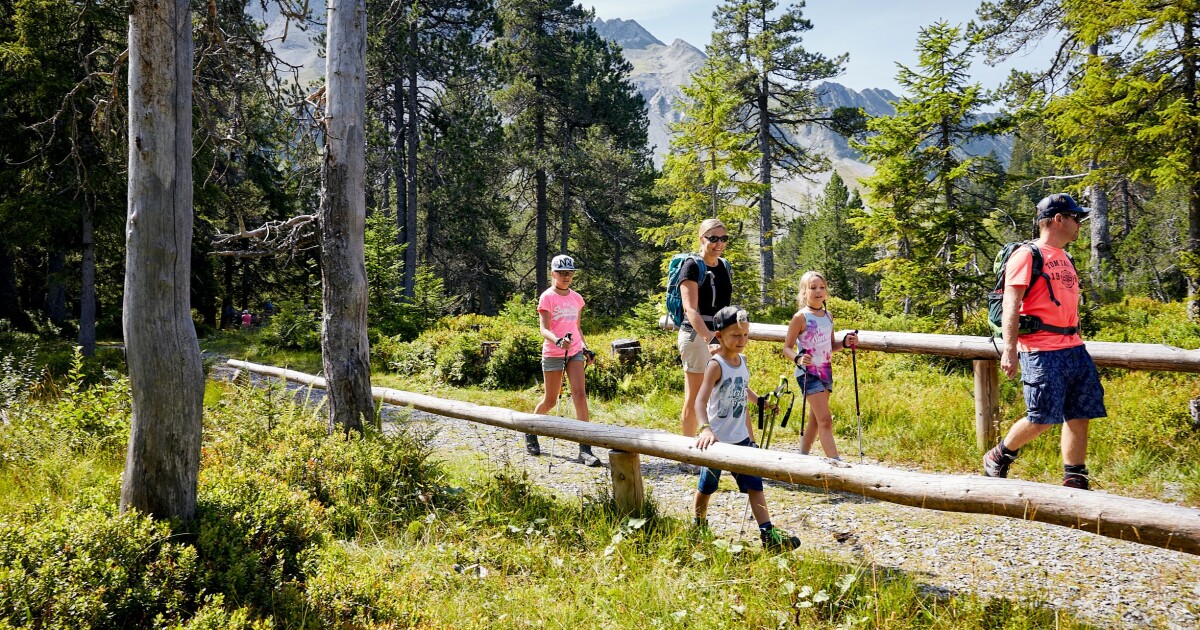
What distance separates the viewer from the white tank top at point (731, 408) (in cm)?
406

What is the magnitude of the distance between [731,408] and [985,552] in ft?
6.06

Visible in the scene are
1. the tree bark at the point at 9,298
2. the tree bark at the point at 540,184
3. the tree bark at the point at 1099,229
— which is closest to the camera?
the tree bark at the point at 1099,229

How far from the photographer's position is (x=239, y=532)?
353cm

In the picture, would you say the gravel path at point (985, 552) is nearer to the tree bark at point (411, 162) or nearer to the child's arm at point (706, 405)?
the child's arm at point (706, 405)

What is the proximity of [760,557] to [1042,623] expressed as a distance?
4.51 ft

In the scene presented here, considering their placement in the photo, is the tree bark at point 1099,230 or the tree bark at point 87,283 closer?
the tree bark at point 87,283

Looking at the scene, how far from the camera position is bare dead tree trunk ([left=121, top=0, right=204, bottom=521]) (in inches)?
132

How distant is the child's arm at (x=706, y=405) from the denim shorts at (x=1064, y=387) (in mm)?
2107

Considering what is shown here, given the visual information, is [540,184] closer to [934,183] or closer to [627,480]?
[934,183]

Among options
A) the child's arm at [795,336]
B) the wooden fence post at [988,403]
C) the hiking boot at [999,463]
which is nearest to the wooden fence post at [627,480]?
the child's arm at [795,336]

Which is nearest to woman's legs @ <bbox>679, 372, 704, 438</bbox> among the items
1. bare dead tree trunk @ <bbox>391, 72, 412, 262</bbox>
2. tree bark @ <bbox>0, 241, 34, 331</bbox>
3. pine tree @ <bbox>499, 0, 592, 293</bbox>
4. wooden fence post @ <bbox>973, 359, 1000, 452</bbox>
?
wooden fence post @ <bbox>973, 359, 1000, 452</bbox>

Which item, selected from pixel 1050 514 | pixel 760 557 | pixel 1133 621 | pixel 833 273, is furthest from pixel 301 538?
pixel 833 273

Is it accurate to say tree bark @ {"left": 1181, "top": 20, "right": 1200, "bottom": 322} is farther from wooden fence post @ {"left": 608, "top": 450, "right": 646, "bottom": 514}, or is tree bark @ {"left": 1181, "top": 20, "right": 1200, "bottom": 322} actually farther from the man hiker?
wooden fence post @ {"left": 608, "top": 450, "right": 646, "bottom": 514}

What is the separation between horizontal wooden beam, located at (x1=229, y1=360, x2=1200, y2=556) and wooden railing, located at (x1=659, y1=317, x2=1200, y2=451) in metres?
2.57
